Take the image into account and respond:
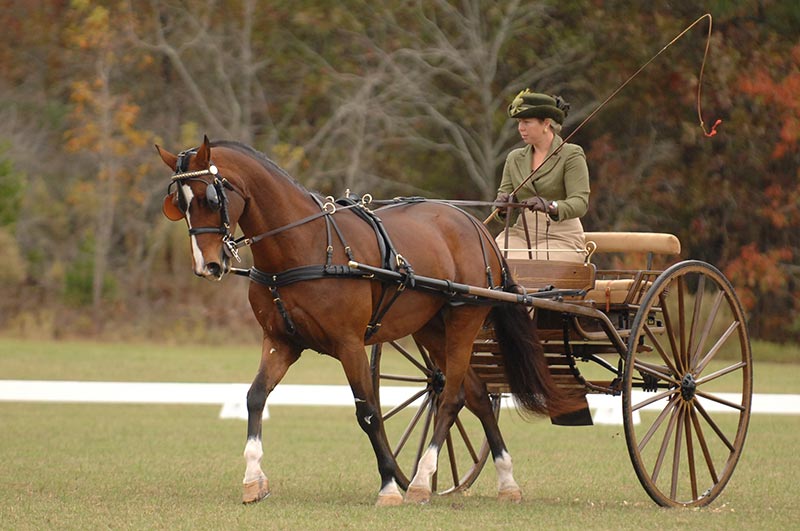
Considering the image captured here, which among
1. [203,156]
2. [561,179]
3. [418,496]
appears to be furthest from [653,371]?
[203,156]

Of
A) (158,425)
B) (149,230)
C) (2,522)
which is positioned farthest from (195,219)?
(149,230)

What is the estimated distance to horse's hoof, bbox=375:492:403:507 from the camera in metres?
7.89

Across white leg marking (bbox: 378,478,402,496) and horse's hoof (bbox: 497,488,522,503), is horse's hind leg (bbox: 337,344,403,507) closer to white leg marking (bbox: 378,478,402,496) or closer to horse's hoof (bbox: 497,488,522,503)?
white leg marking (bbox: 378,478,402,496)

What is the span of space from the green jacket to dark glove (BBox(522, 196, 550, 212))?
0.57 ft

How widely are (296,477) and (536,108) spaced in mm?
3045

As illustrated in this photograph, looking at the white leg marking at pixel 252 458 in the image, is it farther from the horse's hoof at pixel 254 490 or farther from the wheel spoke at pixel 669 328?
the wheel spoke at pixel 669 328

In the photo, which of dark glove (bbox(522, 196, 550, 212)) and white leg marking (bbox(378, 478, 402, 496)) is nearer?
white leg marking (bbox(378, 478, 402, 496))

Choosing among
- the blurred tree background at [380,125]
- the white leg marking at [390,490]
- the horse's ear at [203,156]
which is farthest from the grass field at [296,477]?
the blurred tree background at [380,125]

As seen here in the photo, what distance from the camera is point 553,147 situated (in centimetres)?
945

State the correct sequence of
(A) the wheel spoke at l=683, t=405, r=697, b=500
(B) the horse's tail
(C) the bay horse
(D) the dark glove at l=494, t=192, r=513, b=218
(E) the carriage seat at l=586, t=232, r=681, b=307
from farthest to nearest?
(D) the dark glove at l=494, t=192, r=513, b=218, (E) the carriage seat at l=586, t=232, r=681, b=307, (B) the horse's tail, (A) the wheel spoke at l=683, t=405, r=697, b=500, (C) the bay horse

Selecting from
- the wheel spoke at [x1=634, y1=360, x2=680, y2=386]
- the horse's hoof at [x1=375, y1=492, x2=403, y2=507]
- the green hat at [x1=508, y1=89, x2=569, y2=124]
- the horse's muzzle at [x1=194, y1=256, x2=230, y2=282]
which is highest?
the green hat at [x1=508, y1=89, x2=569, y2=124]

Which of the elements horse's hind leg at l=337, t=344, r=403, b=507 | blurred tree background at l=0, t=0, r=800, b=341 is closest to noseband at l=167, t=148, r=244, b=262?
horse's hind leg at l=337, t=344, r=403, b=507

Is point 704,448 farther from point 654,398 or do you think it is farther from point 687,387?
point 654,398

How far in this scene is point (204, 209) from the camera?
7.32 meters
